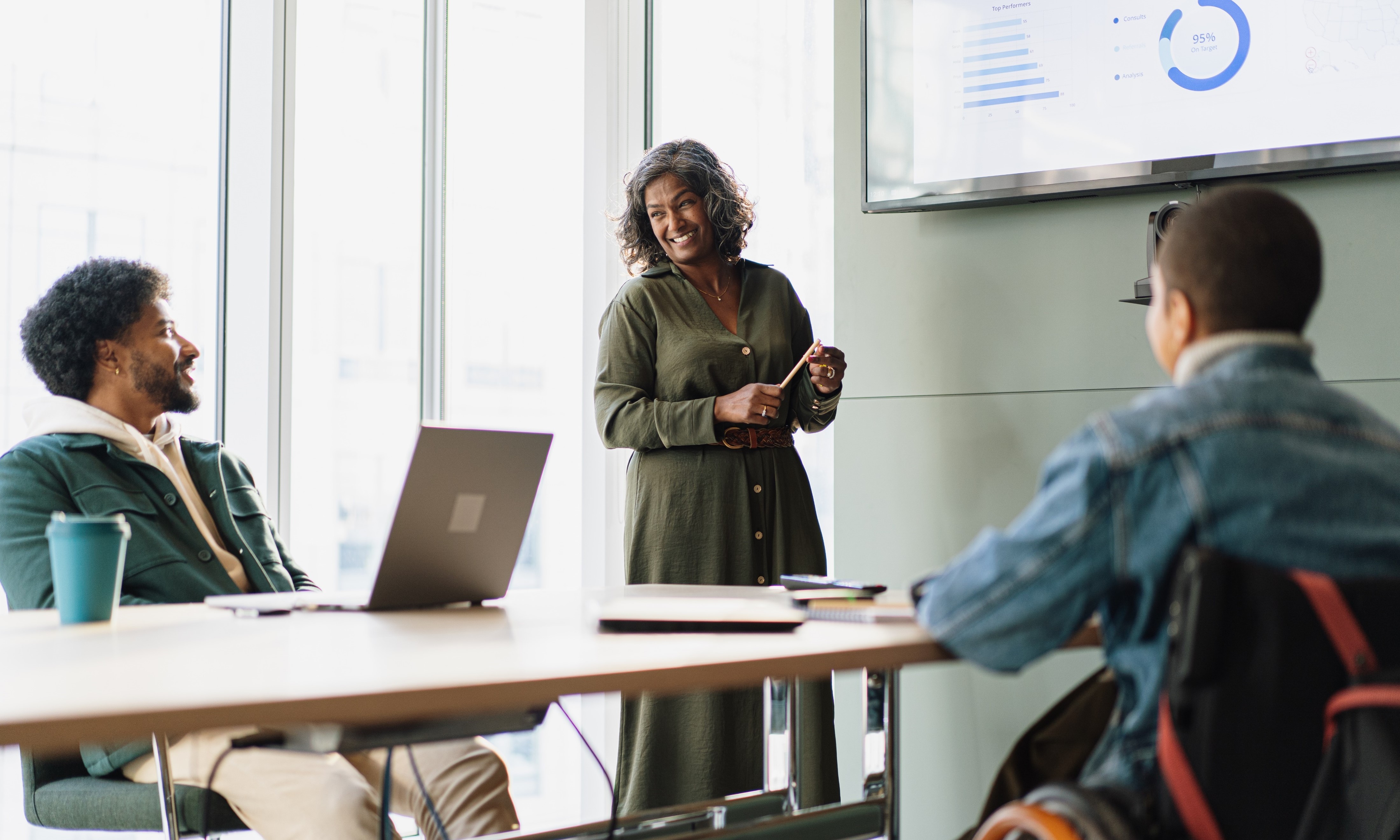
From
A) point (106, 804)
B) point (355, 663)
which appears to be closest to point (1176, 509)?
point (355, 663)

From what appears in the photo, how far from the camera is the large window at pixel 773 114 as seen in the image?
3.51m

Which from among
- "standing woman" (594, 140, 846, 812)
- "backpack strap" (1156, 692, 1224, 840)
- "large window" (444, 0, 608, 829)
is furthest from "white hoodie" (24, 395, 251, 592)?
"backpack strap" (1156, 692, 1224, 840)

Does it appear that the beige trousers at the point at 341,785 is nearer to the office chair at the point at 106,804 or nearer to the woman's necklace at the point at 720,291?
the office chair at the point at 106,804

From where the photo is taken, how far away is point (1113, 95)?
269 centimetres

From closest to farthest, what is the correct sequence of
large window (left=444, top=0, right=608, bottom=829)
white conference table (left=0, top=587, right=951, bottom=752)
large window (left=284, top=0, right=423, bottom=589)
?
1. white conference table (left=0, top=587, right=951, bottom=752)
2. large window (left=284, top=0, right=423, bottom=589)
3. large window (left=444, top=0, right=608, bottom=829)

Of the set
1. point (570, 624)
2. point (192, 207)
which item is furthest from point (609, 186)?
point (570, 624)

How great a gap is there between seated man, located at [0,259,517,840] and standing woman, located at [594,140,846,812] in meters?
0.82

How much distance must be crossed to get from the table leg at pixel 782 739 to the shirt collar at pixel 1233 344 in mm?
951

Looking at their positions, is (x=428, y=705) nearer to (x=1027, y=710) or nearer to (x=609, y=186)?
(x=1027, y=710)

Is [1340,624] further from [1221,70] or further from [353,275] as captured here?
[353,275]

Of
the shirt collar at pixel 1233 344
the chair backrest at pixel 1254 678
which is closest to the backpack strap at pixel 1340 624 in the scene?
the chair backrest at pixel 1254 678

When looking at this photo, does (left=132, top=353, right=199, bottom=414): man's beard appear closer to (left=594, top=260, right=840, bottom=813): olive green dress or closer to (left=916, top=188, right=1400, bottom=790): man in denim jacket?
(left=594, top=260, right=840, bottom=813): olive green dress

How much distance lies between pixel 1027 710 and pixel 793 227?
5.14 ft

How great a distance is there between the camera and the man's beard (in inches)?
86.5
